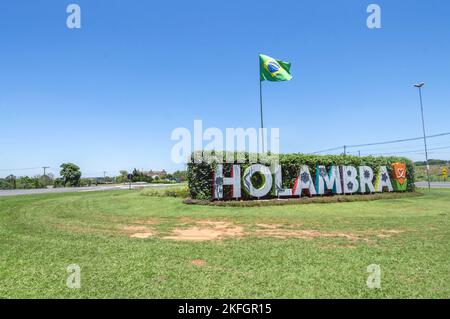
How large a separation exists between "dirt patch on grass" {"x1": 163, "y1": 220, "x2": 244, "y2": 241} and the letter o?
7662 mm

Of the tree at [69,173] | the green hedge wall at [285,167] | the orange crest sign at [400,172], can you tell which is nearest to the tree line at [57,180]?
the tree at [69,173]

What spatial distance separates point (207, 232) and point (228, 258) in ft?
11.1

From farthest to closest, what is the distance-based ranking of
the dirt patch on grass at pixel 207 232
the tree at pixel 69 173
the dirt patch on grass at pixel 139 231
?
the tree at pixel 69 173 → the dirt patch on grass at pixel 139 231 → the dirt patch on grass at pixel 207 232

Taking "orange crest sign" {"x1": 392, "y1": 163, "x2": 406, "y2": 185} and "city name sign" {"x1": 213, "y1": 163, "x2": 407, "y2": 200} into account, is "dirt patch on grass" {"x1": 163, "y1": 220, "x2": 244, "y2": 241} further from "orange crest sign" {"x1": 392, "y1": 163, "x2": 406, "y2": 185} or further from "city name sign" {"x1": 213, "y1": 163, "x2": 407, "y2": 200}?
"orange crest sign" {"x1": 392, "y1": 163, "x2": 406, "y2": 185}

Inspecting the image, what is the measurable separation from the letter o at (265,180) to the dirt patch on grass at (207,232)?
25.1 feet

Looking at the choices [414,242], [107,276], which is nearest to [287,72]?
[414,242]

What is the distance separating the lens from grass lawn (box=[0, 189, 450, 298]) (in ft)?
16.5

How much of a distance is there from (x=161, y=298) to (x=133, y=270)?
61.0 inches

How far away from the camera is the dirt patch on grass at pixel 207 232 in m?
9.25

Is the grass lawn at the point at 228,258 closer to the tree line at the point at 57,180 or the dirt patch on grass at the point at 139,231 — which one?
the dirt patch on grass at the point at 139,231

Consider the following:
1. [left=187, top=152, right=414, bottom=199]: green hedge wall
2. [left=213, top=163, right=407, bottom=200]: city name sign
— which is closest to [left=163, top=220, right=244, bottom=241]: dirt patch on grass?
[left=213, top=163, right=407, bottom=200]: city name sign

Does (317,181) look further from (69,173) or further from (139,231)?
(69,173)
